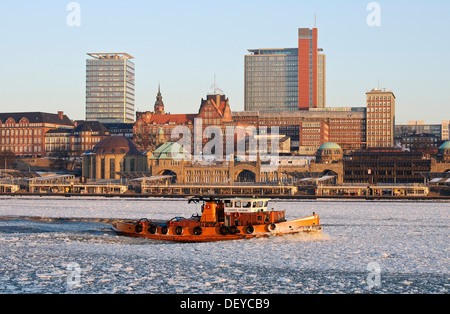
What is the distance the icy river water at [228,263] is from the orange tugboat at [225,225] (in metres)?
1.73

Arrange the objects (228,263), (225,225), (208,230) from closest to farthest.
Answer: (228,263) → (208,230) → (225,225)

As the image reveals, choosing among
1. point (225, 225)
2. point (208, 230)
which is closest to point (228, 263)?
point (208, 230)

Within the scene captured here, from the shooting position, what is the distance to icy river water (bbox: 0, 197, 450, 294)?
129ft

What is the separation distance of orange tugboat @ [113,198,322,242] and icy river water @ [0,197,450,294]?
1.73m

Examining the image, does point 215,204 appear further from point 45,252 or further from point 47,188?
point 47,188

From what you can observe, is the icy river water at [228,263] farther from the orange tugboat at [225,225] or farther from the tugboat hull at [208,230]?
the orange tugboat at [225,225]

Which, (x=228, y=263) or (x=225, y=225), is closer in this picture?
(x=228, y=263)

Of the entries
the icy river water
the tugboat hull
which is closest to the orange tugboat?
the tugboat hull

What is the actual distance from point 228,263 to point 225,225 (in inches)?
678

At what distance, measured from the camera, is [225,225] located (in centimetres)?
6500

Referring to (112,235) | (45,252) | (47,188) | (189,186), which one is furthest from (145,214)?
(47,188)

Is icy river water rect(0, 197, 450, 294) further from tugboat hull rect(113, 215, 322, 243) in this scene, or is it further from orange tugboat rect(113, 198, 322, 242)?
orange tugboat rect(113, 198, 322, 242)

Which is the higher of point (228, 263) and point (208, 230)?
point (208, 230)

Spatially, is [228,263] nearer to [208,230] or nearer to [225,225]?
[208,230]
